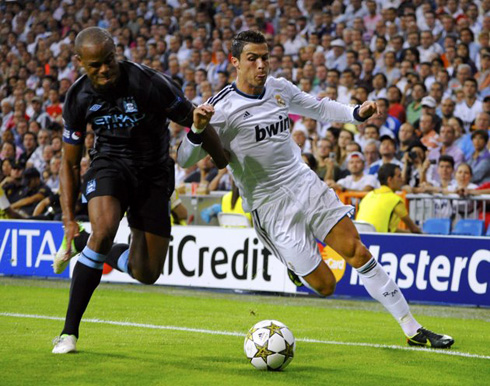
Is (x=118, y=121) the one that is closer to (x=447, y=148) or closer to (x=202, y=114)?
(x=202, y=114)

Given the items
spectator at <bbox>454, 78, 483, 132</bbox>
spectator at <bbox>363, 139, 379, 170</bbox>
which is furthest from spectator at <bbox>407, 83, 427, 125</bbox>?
spectator at <bbox>363, 139, 379, 170</bbox>

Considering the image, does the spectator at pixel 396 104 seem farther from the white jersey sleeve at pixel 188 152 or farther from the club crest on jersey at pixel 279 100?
the white jersey sleeve at pixel 188 152

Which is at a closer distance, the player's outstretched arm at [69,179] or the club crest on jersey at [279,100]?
→ the player's outstretched arm at [69,179]

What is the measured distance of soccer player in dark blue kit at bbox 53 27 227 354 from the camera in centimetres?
614

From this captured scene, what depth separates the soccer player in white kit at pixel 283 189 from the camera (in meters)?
7.05

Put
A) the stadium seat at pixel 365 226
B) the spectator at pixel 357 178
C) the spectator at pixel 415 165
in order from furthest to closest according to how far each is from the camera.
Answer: the spectator at pixel 415 165 → the spectator at pixel 357 178 → the stadium seat at pixel 365 226

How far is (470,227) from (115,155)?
670 cm

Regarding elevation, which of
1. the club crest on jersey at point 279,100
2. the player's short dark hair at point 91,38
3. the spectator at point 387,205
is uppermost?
the player's short dark hair at point 91,38

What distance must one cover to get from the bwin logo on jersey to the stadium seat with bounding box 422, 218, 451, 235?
5529mm

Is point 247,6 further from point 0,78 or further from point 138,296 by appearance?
point 138,296

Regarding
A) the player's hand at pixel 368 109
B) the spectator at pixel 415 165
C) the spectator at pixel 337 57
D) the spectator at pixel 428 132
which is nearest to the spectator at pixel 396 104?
the spectator at pixel 428 132

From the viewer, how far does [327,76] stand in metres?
15.9

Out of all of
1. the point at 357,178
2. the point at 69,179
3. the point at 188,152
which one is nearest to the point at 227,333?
the point at 188,152

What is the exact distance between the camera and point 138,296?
11.5m
